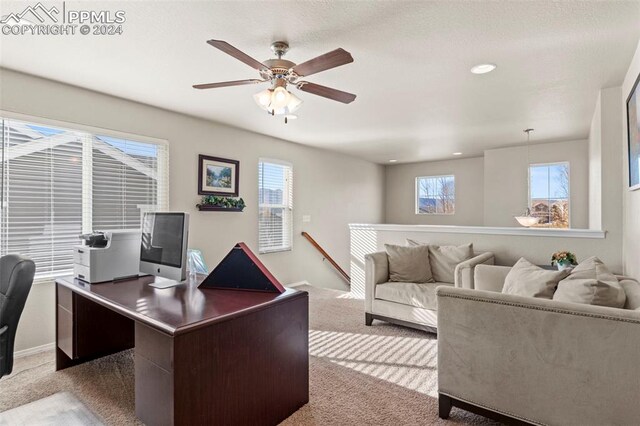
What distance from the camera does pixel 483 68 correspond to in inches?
104

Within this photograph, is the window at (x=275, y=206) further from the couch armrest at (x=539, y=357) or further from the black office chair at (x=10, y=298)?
the couch armrest at (x=539, y=357)

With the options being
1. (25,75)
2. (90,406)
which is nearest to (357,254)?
(90,406)

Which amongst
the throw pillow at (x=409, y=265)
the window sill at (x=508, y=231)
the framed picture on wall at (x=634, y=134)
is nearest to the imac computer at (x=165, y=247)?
the throw pillow at (x=409, y=265)

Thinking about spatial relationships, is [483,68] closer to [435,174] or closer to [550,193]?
[550,193]

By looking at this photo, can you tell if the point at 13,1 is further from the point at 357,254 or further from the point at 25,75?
the point at 357,254

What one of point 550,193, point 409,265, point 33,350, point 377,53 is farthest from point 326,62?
point 550,193

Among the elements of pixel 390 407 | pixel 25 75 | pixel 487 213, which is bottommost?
pixel 390 407

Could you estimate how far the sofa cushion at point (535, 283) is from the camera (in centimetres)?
192

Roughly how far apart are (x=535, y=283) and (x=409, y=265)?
1649 mm

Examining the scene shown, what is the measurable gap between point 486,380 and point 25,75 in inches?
159

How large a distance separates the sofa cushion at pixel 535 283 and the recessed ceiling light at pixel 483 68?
5.14ft

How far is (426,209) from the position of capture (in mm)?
7598

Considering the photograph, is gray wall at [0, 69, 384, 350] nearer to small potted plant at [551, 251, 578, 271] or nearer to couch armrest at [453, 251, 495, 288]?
couch armrest at [453, 251, 495, 288]

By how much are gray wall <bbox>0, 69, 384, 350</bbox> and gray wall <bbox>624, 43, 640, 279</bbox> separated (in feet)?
13.1
